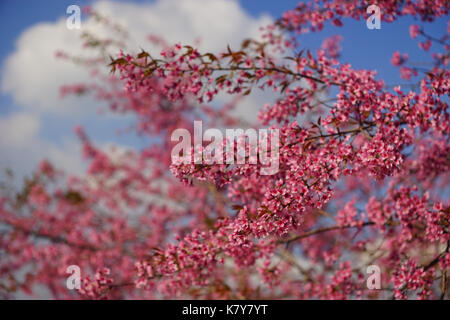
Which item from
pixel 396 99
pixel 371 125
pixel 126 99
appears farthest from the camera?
pixel 126 99

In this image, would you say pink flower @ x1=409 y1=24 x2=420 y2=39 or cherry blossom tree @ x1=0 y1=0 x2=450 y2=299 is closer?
cherry blossom tree @ x1=0 y1=0 x2=450 y2=299

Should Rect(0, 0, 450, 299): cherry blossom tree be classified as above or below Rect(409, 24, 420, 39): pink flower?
below

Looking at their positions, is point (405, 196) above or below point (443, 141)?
below

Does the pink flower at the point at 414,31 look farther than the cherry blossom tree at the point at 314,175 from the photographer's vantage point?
Yes

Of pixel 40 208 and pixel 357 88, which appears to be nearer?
pixel 357 88

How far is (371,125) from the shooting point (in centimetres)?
→ 432

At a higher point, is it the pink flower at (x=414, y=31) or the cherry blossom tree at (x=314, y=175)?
the pink flower at (x=414, y=31)

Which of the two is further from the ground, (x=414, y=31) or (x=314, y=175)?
(x=414, y=31)

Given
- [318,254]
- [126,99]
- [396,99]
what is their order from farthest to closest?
[126,99] < [318,254] < [396,99]

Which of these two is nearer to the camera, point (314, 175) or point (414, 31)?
point (314, 175)

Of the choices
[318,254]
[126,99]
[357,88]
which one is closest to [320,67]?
[357,88]

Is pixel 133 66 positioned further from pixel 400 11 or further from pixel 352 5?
pixel 400 11

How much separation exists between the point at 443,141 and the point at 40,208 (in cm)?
991
